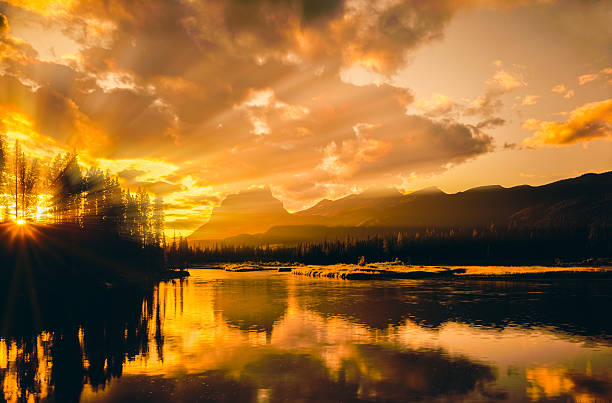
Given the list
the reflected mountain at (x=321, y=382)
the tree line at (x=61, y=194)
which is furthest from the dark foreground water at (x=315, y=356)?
the tree line at (x=61, y=194)

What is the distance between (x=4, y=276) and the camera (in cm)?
5266

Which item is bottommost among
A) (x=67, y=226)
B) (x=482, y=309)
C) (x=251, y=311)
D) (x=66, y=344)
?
(x=482, y=309)

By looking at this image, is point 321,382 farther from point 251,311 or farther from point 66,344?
point 251,311

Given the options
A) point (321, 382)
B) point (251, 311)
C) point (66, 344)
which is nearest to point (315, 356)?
point (321, 382)

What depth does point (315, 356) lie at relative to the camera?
1090 inches

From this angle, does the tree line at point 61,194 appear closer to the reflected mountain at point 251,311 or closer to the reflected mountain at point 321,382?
the reflected mountain at point 251,311

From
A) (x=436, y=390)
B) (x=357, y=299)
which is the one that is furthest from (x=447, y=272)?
(x=436, y=390)

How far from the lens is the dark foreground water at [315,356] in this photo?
20000mm

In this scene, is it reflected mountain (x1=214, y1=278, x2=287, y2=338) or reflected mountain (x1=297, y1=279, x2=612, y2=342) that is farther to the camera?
reflected mountain (x1=297, y1=279, x2=612, y2=342)

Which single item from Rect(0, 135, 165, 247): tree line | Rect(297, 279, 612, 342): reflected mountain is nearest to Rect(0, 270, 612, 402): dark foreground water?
Rect(297, 279, 612, 342): reflected mountain

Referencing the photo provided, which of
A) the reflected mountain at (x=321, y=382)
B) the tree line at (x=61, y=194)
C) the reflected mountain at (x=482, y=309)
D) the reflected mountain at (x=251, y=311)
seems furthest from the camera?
the tree line at (x=61, y=194)

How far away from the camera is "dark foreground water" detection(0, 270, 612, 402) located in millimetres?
20000

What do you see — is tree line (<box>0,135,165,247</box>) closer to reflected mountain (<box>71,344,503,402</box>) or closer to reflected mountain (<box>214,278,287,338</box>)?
reflected mountain (<box>214,278,287,338</box>)

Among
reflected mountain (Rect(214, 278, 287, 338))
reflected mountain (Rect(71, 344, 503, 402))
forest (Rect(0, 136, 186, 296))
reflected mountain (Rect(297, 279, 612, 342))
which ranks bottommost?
reflected mountain (Rect(297, 279, 612, 342))
